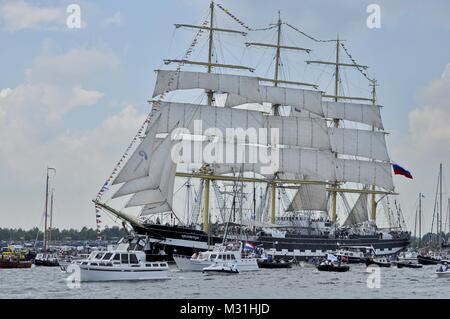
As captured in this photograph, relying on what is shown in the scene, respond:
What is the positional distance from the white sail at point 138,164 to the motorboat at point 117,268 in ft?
106

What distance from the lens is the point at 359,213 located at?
17238 centimetres

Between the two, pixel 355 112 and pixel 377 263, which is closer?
pixel 377 263

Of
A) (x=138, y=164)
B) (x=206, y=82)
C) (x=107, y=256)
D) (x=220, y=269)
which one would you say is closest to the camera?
(x=107, y=256)

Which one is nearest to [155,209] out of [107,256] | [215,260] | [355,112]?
[215,260]

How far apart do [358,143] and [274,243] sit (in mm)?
41332

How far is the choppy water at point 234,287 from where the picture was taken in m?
69.0

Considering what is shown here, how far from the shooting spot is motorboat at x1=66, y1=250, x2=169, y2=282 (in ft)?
254

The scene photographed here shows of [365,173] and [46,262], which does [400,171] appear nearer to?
[365,173]

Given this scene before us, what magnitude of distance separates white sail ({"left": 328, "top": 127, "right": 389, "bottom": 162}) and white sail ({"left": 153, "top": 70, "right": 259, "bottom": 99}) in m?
28.9

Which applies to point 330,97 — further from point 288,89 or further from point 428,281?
point 428,281

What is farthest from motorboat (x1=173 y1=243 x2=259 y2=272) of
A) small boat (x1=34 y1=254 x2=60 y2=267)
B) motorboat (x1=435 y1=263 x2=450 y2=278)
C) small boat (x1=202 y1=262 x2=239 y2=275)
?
small boat (x1=34 y1=254 x2=60 y2=267)
